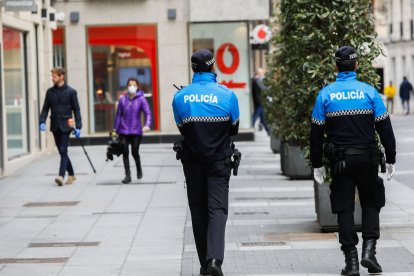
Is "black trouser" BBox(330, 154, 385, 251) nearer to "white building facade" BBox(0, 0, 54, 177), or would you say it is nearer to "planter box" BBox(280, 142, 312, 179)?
"planter box" BBox(280, 142, 312, 179)

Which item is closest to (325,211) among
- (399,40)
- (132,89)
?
(132,89)

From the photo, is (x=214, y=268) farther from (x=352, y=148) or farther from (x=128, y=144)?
(x=128, y=144)

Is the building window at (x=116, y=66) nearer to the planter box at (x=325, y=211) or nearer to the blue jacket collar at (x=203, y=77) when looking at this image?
the planter box at (x=325, y=211)

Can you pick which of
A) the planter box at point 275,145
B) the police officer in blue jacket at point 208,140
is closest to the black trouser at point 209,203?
the police officer in blue jacket at point 208,140

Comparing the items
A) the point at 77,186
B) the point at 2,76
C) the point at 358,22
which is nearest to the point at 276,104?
the point at 77,186

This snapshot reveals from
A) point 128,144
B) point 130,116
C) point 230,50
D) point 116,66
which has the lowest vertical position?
point 128,144

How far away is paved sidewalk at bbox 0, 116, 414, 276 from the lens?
1018 centimetres

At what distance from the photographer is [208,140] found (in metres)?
9.26

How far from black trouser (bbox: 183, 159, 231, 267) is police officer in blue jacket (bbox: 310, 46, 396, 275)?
0.81 m

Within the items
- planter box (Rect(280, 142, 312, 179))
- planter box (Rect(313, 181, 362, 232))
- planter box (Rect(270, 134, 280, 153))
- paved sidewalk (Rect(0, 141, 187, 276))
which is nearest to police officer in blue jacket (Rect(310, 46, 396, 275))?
paved sidewalk (Rect(0, 141, 187, 276))

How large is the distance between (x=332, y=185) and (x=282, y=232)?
9.62ft

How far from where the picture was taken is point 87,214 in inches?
577

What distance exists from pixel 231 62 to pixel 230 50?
1.06 feet

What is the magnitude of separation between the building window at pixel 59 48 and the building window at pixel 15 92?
6.16 m
